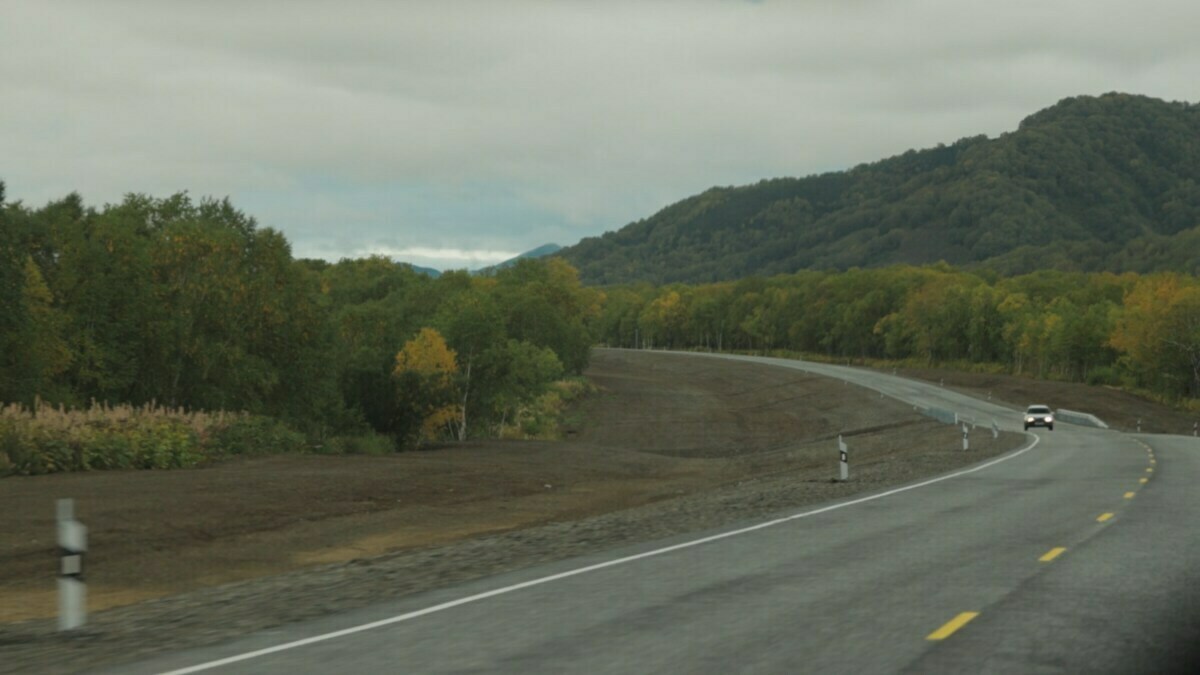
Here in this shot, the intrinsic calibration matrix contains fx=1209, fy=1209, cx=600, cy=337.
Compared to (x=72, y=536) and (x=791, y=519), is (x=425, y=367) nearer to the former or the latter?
(x=791, y=519)

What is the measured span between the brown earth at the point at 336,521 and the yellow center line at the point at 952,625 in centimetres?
555

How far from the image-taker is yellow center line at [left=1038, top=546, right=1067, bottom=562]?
45.5 ft

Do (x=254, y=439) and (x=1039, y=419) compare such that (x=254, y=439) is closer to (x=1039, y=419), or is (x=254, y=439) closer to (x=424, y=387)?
(x=424, y=387)

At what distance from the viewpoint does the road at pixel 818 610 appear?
861 centimetres

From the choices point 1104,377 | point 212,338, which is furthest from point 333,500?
A: point 1104,377

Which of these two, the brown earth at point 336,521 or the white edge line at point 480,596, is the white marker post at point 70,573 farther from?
the white edge line at point 480,596

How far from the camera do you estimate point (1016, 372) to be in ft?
436

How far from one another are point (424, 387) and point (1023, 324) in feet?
309

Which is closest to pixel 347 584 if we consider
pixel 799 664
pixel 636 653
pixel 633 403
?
pixel 636 653

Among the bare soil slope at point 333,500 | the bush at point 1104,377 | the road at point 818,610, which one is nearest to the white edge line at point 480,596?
the road at point 818,610

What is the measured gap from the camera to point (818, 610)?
34.8ft

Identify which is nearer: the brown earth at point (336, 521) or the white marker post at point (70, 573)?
the white marker post at point (70, 573)

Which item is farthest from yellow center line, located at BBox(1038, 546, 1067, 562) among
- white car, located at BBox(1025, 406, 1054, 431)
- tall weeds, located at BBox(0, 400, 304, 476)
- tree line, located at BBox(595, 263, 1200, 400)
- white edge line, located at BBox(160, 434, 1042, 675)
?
tree line, located at BBox(595, 263, 1200, 400)

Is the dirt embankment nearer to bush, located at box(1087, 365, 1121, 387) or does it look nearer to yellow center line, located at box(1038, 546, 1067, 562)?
yellow center line, located at box(1038, 546, 1067, 562)
